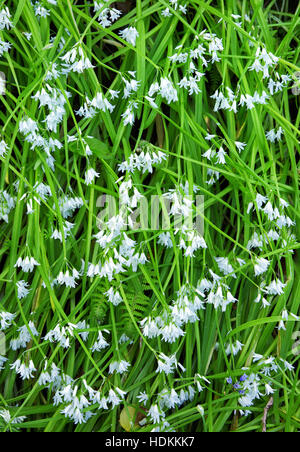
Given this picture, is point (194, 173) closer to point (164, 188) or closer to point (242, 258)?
point (164, 188)

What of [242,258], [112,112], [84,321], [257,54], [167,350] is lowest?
[167,350]

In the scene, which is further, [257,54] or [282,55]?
[282,55]

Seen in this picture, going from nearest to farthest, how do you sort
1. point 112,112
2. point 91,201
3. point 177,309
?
1. point 177,309
2. point 91,201
3. point 112,112

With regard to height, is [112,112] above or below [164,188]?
above

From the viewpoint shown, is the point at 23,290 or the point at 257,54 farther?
the point at 23,290

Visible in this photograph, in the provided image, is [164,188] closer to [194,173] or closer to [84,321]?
[194,173]

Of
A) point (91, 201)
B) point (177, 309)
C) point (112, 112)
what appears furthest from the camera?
point (112, 112)
